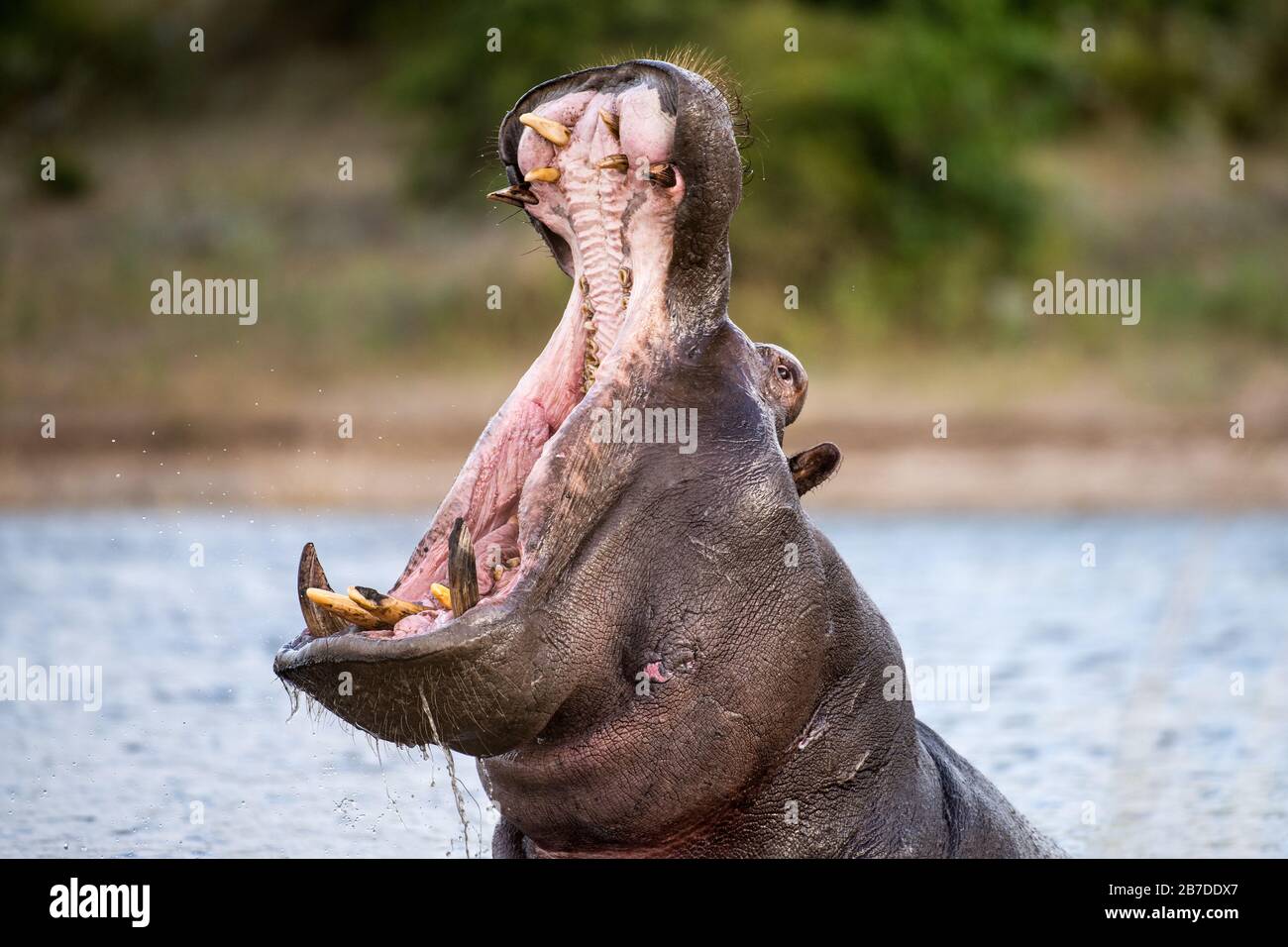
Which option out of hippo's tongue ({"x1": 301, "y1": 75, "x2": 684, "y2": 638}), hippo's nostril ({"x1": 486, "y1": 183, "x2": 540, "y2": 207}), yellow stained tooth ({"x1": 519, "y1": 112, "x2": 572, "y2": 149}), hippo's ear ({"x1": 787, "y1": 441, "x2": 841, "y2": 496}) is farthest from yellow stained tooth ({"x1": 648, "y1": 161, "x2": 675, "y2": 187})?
hippo's ear ({"x1": 787, "y1": 441, "x2": 841, "y2": 496})

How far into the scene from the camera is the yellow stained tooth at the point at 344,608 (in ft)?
14.4

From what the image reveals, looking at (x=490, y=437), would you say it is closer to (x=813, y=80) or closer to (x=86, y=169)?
(x=813, y=80)

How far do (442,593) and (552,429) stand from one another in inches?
23.7

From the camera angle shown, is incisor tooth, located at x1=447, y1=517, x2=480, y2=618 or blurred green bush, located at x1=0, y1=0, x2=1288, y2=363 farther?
blurred green bush, located at x1=0, y1=0, x2=1288, y2=363

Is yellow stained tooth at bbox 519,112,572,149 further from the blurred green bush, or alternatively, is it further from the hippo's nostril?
the blurred green bush

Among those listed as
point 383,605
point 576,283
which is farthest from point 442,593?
point 576,283

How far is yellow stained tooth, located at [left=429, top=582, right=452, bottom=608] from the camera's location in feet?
14.8

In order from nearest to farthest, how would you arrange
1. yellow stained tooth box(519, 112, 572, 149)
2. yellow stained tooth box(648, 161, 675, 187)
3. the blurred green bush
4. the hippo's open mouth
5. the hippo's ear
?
the hippo's open mouth
yellow stained tooth box(648, 161, 675, 187)
yellow stained tooth box(519, 112, 572, 149)
the hippo's ear
the blurred green bush

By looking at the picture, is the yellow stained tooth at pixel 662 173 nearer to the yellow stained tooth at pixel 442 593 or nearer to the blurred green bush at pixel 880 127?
the yellow stained tooth at pixel 442 593

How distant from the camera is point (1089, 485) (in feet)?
59.9

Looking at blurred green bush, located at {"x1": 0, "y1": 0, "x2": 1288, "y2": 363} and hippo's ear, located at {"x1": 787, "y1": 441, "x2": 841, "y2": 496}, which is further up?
blurred green bush, located at {"x1": 0, "y1": 0, "x2": 1288, "y2": 363}

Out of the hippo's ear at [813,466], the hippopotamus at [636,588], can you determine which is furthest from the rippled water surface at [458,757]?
the hippo's ear at [813,466]

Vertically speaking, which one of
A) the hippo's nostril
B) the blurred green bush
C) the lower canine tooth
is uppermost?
the blurred green bush
